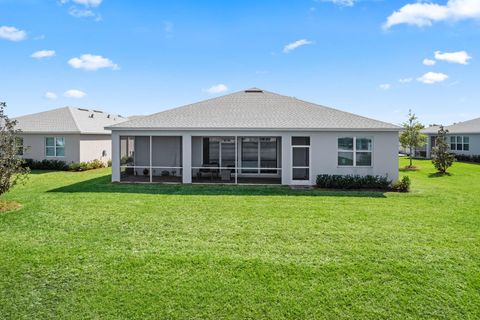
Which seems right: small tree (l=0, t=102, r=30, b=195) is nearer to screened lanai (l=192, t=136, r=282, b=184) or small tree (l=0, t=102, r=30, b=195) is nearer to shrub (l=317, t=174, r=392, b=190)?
screened lanai (l=192, t=136, r=282, b=184)

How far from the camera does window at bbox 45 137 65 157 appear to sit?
25.5m

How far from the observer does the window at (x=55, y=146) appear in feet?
83.6

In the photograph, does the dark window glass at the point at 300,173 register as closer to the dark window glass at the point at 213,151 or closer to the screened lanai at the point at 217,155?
the screened lanai at the point at 217,155

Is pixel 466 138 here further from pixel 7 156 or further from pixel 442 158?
pixel 7 156

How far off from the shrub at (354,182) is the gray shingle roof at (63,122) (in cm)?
1610

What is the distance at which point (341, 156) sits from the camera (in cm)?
1719

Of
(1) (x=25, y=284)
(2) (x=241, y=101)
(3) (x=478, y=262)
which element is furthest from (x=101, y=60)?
(3) (x=478, y=262)

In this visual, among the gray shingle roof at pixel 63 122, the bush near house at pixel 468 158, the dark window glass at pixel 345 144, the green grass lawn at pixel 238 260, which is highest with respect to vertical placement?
the gray shingle roof at pixel 63 122

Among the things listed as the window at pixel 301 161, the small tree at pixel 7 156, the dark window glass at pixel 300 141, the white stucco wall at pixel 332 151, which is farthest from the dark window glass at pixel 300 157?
the small tree at pixel 7 156

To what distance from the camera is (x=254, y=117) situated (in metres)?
18.7

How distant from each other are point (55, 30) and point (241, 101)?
1148 centimetres

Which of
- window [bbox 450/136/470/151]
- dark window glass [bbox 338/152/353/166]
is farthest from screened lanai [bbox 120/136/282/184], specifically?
window [bbox 450/136/470/151]

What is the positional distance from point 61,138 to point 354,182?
69.5 ft

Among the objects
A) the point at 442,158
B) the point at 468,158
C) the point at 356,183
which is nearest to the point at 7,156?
the point at 356,183
